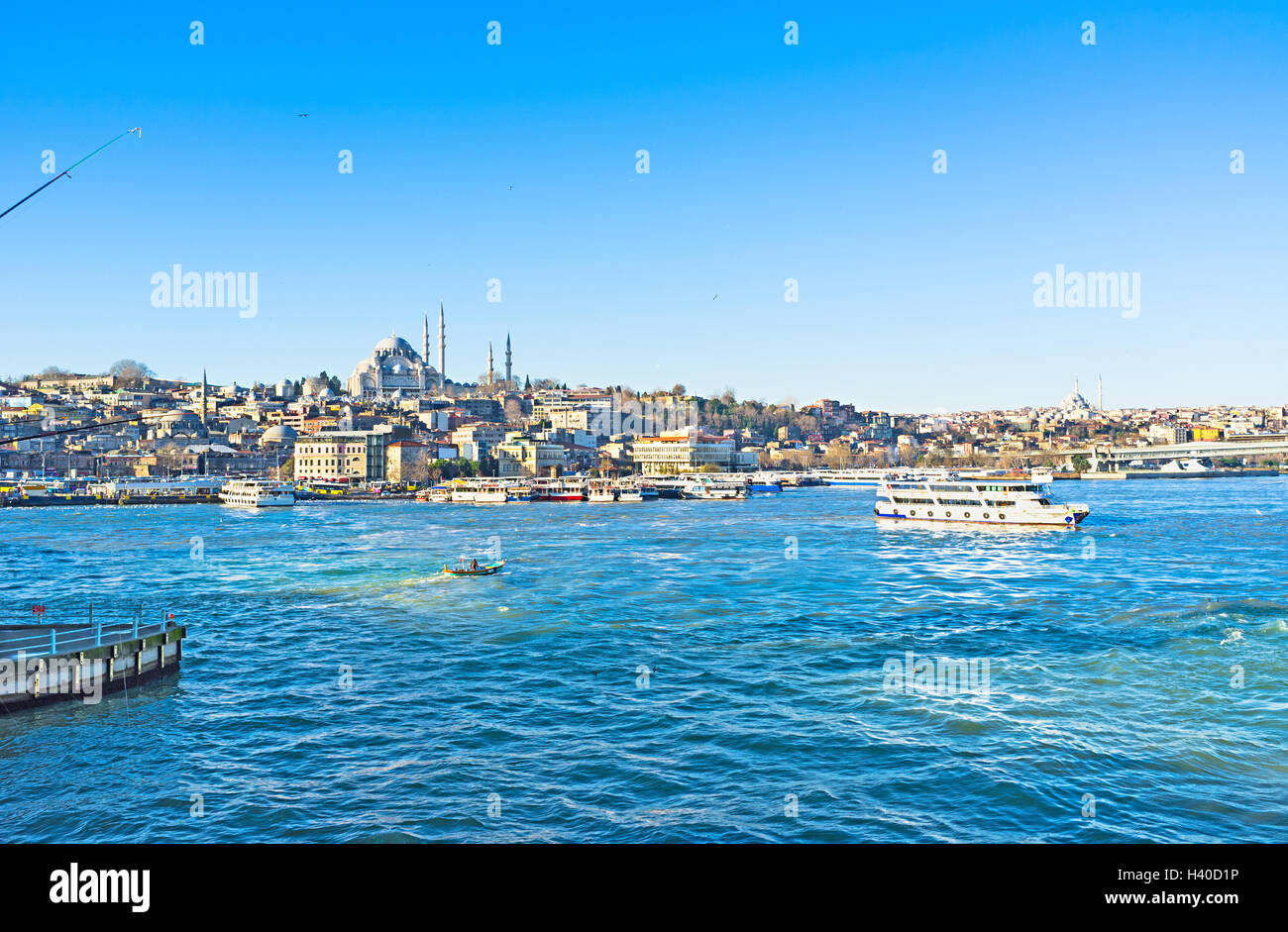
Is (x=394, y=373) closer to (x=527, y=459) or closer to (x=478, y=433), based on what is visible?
(x=478, y=433)

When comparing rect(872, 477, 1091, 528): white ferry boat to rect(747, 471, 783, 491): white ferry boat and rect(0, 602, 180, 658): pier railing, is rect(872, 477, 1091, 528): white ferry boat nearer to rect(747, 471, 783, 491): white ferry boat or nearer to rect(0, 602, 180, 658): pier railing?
rect(747, 471, 783, 491): white ferry boat

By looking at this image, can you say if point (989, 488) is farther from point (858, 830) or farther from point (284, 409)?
point (284, 409)

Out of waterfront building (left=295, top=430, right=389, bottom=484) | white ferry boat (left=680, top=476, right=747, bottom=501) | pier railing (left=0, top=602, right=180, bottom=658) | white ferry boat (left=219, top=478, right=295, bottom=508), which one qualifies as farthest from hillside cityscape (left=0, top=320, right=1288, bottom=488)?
pier railing (left=0, top=602, right=180, bottom=658)

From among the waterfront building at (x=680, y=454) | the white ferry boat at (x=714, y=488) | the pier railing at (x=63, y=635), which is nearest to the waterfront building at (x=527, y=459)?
the waterfront building at (x=680, y=454)

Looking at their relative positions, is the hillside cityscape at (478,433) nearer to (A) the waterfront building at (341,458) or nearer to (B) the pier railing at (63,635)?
(A) the waterfront building at (341,458)

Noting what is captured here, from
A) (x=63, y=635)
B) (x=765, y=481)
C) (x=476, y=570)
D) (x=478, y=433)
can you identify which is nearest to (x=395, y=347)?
(x=478, y=433)

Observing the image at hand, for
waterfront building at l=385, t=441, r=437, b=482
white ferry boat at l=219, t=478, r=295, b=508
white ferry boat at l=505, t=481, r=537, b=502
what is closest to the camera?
white ferry boat at l=219, t=478, r=295, b=508
